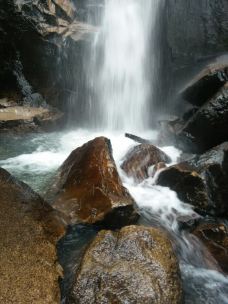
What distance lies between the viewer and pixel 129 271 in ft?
13.2

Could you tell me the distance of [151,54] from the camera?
52.5ft

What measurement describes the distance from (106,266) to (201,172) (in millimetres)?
4506

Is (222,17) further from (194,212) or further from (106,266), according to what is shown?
(106,266)

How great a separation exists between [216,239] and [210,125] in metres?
4.42

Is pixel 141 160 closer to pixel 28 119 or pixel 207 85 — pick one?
pixel 207 85

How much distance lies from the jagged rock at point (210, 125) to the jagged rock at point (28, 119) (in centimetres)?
628

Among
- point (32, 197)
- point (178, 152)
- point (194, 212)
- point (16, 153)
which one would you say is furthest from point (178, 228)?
point (16, 153)

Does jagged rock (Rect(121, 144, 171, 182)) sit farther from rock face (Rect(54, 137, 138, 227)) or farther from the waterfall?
the waterfall

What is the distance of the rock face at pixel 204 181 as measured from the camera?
7.56m

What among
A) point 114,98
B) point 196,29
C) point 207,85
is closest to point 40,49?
point 114,98

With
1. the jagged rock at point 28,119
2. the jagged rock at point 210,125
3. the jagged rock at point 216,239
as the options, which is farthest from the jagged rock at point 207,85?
the jagged rock at point 28,119

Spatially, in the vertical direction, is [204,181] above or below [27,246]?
below

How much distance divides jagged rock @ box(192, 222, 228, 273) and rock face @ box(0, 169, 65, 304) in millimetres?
2754

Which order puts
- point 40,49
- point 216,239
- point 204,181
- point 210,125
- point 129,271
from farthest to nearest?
1. point 40,49
2. point 210,125
3. point 204,181
4. point 216,239
5. point 129,271
